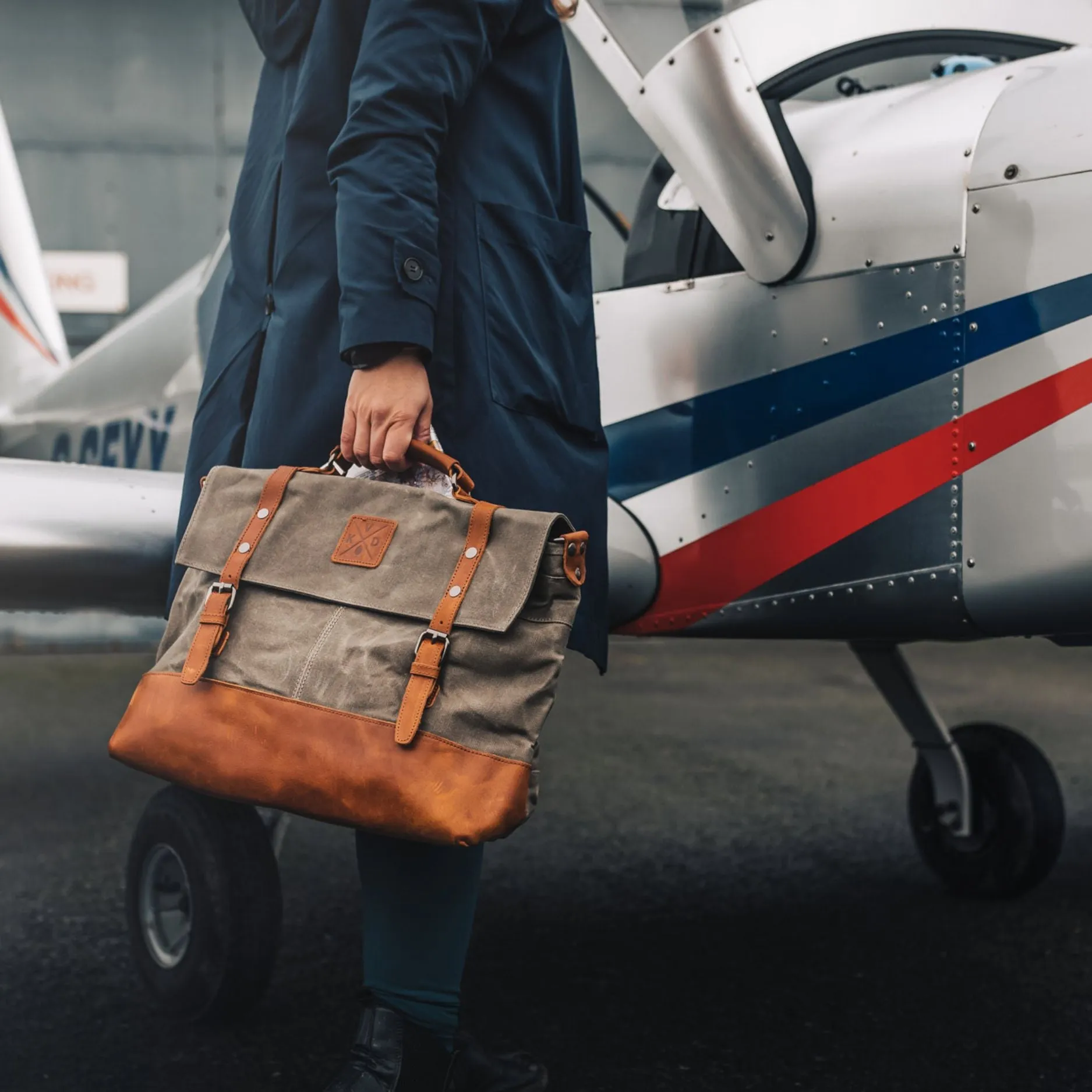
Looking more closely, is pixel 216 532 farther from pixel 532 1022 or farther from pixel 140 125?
pixel 140 125

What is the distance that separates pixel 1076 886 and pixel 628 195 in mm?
5114

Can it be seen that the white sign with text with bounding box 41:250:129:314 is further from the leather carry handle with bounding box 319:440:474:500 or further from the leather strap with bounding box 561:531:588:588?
the leather strap with bounding box 561:531:588:588

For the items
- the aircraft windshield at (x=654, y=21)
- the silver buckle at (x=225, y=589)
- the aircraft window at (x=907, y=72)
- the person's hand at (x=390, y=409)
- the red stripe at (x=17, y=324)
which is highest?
the aircraft window at (x=907, y=72)

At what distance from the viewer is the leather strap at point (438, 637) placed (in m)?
1.29

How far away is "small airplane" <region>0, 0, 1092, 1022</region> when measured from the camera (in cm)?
173

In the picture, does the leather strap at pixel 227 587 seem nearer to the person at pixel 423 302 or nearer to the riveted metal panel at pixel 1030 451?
the person at pixel 423 302

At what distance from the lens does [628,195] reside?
23.6ft

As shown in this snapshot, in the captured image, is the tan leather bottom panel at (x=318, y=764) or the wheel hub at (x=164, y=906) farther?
the wheel hub at (x=164, y=906)

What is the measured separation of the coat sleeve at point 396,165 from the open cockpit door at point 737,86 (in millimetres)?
599

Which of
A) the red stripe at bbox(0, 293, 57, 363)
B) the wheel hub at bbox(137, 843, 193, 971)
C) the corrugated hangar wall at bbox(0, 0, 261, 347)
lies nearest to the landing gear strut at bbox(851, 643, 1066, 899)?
the wheel hub at bbox(137, 843, 193, 971)

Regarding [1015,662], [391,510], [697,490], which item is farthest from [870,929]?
[1015,662]

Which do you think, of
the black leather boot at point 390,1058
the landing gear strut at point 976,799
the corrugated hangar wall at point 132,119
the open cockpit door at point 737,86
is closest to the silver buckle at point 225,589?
the black leather boot at point 390,1058

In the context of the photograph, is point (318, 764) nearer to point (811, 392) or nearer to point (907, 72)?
point (811, 392)

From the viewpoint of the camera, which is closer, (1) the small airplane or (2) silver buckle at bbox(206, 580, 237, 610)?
(2) silver buckle at bbox(206, 580, 237, 610)
